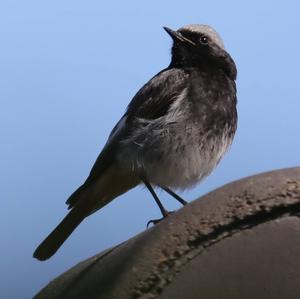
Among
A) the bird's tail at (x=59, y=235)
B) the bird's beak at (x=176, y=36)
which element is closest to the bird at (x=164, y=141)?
the bird's tail at (x=59, y=235)

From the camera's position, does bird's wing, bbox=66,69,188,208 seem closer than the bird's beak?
Yes

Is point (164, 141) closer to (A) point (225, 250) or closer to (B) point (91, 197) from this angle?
(B) point (91, 197)

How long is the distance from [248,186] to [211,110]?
3231mm

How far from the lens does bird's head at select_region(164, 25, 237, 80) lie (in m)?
5.95

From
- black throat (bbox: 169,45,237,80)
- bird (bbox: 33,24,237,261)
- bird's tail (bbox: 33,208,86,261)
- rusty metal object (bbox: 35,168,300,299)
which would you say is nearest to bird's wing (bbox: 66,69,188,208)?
bird (bbox: 33,24,237,261)

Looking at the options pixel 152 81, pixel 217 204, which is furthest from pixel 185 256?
pixel 152 81

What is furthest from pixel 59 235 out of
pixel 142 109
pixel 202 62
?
pixel 202 62

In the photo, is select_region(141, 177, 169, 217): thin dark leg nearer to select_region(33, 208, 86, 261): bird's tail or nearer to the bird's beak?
select_region(33, 208, 86, 261): bird's tail

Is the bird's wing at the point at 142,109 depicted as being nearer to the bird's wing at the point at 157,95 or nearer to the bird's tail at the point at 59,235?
the bird's wing at the point at 157,95

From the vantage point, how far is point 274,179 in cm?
212

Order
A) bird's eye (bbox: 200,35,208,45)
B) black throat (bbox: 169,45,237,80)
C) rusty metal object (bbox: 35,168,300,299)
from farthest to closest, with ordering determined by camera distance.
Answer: bird's eye (bbox: 200,35,208,45)
black throat (bbox: 169,45,237,80)
rusty metal object (bbox: 35,168,300,299)

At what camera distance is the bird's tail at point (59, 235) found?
4.94 meters

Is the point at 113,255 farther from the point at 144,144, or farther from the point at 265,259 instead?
the point at 144,144

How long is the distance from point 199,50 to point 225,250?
4.17 m
